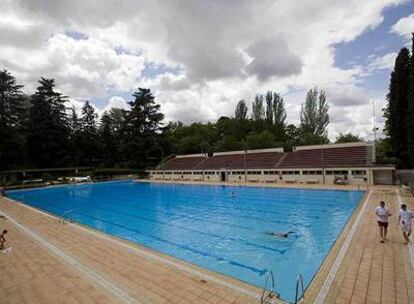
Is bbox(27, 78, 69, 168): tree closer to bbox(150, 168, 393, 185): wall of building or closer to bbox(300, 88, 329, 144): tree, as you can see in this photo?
bbox(150, 168, 393, 185): wall of building

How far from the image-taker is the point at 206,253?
10.2 meters

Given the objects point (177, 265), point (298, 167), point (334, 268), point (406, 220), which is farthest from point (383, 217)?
point (298, 167)

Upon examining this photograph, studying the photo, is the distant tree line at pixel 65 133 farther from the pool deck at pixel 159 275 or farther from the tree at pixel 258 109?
the pool deck at pixel 159 275

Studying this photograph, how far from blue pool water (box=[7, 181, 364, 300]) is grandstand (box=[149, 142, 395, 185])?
5274 mm

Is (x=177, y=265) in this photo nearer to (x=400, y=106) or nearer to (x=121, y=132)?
(x=400, y=106)

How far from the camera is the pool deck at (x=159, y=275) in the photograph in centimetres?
570

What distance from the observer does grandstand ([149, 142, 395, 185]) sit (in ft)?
84.2

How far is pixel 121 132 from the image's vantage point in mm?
56125

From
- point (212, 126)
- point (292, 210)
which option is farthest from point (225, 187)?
point (212, 126)

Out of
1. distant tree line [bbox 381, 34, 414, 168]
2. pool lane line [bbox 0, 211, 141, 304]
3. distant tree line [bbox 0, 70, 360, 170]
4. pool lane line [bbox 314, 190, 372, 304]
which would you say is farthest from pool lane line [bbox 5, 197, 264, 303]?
distant tree line [bbox 0, 70, 360, 170]

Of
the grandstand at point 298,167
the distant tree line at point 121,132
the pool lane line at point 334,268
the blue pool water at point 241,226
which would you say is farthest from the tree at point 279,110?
the pool lane line at point 334,268

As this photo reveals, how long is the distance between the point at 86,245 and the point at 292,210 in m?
12.1

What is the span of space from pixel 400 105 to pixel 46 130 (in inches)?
2132

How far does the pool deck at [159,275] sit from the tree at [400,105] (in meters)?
23.4
